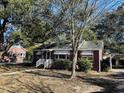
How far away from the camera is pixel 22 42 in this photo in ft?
115

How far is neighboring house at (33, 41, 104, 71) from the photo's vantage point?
48781 millimetres

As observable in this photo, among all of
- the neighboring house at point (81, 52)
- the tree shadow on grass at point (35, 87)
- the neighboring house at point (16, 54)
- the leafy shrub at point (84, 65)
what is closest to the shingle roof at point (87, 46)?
the neighboring house at point (81, 52)

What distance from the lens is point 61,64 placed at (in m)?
47.6

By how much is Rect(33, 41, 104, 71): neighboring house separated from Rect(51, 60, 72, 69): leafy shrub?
4.42ft

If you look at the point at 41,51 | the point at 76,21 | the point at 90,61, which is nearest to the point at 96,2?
the point at 76,21

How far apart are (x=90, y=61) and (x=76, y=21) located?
14.6 meters

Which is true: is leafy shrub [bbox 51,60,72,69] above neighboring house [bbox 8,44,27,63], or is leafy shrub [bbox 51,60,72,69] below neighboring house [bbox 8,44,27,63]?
below

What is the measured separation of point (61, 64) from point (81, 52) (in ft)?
13.2

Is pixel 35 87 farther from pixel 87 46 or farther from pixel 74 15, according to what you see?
pixel 87 46

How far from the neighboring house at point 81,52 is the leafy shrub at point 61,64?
135 cm

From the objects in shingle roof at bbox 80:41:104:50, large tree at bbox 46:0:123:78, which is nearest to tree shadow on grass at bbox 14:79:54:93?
large tree at bbox 46:0:123:78

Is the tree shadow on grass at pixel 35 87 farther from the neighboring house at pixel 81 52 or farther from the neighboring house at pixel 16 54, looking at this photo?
the neighboring house at pixel 16 54

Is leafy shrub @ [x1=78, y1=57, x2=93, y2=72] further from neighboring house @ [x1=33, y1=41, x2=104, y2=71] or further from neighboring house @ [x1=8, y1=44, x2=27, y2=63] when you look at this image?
neighboring house @ [x1=8, y1=44, x2=27, y2=63]

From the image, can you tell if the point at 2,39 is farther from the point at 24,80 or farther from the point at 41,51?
the point at 41,51
